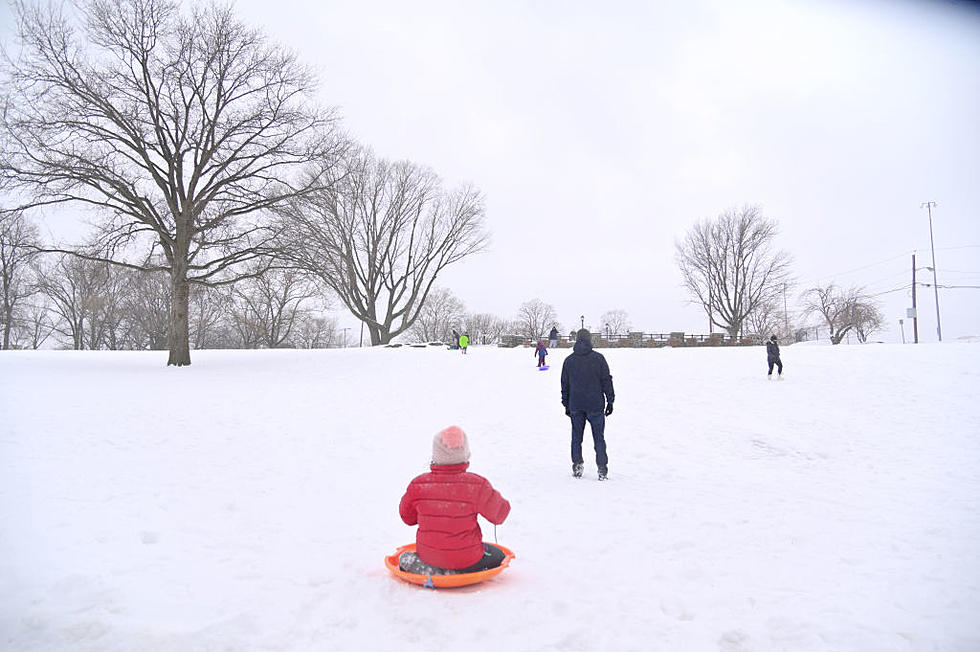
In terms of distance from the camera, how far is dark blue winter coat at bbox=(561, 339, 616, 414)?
292 inches

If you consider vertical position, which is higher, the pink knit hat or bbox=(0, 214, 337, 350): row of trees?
bbox=(0, 214, 337, 350): row of trees

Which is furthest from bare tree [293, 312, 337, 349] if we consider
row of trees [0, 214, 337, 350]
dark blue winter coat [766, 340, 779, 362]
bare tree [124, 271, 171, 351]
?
dark blue winter coat [766, 340, 779, 362]

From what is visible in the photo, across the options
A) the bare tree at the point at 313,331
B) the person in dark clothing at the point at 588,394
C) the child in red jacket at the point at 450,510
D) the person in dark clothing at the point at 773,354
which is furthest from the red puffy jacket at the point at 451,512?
the bare tree at the point at 313,331

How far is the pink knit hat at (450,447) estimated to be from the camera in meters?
3.89

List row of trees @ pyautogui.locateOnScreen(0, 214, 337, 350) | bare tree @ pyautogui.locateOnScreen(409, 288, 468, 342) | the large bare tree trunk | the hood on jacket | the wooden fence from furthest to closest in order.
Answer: bare tree @ pyautogui.locateOnScreen(409, 288, 468, 342) < the wooden fence < row of trees @ pyautogui.locateOnScreen(0, 214, 337, 350) < the large bare tree trunk < the hood on jacket

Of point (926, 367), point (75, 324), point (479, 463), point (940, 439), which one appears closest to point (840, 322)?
point (926, 367)

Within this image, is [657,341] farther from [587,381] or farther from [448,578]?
[448,578]

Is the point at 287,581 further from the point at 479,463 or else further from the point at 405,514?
the point at 479,463

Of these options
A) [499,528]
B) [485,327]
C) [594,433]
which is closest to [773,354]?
[594,433]

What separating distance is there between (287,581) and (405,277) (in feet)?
133

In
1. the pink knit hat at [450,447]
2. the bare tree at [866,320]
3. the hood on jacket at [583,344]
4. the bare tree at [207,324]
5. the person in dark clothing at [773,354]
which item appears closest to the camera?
the pink knit hat at [450,447]

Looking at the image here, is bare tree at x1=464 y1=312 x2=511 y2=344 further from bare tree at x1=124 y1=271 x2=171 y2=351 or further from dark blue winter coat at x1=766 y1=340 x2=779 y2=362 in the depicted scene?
dark blue winter coat at x1=766 y1=340 x2=779 y2=362

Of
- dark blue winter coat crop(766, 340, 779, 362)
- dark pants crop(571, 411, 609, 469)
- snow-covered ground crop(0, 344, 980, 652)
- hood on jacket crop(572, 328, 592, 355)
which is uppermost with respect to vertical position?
hood on jacket crop(572, 328, 592, 355)

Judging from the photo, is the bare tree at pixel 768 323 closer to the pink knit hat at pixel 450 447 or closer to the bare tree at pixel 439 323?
the bare tree at pixel 439 323
